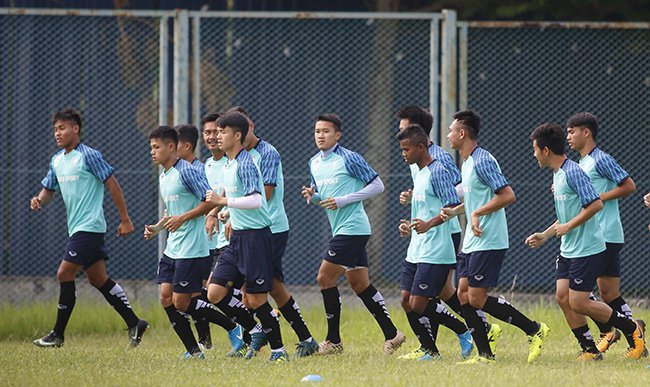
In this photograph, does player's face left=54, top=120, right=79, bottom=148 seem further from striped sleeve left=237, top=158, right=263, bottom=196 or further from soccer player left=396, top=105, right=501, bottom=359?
soccer player left=396, top=105, right=501, bottom=359

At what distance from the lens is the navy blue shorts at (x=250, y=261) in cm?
980

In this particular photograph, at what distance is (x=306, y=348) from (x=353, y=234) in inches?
41.4

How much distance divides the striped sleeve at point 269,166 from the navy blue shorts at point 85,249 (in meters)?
1.84

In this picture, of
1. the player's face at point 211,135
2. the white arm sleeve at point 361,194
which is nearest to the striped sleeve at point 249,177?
the white arm sleeve at point 361,194

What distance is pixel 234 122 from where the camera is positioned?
10.1 m

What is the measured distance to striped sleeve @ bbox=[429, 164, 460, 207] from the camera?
9.87 meters

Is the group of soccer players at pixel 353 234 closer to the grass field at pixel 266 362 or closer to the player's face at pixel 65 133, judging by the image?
the player's face at pixel 65 133

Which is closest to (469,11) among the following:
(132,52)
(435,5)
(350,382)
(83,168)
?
(435,5)

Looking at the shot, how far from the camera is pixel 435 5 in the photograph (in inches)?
590

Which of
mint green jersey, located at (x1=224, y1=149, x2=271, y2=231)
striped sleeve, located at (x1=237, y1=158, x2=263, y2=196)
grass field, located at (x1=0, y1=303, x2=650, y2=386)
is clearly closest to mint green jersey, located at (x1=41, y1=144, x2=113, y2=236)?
grass field, located at (x1=0, y1=303, x2=650, y2=386)

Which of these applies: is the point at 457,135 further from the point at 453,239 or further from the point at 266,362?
the point at 266,362

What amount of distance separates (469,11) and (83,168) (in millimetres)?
5270

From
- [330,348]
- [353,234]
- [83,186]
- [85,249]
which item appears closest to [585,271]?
[353,234]

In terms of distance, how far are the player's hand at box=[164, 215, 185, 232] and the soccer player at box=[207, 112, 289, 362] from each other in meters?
0.40
